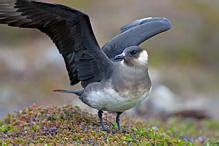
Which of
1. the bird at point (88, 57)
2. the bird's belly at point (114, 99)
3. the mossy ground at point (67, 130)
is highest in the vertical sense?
the bird at point (88, 57)

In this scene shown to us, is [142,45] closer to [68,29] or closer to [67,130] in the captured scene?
[68,29]

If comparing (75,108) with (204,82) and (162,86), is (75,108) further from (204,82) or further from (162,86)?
(204,82)

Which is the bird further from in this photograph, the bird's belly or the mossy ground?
the mossy ground

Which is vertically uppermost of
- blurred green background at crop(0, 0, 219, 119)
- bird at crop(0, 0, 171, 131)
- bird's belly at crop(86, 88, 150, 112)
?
bird at crop(0, 0, 171, 131)

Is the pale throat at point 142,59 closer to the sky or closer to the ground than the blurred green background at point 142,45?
closer to the sky

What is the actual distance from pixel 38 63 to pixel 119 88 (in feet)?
30.2

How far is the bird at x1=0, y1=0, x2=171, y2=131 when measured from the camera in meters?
6.29

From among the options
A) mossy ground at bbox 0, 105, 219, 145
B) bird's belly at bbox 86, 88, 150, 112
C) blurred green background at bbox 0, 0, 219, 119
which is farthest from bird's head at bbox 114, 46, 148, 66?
blurred green background at bbox 0, 0, 219, 119

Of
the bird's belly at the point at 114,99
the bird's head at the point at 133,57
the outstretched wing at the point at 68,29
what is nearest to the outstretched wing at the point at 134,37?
Answer: the outstretched wing at the point at 68,29

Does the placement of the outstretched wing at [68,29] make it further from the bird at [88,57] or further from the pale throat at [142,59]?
the pale throat at [142,59]

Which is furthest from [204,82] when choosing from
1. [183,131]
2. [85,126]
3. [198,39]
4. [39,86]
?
[85,126]

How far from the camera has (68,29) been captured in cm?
652

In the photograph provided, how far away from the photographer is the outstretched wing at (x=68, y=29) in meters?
6.22

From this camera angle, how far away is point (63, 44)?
679cm
